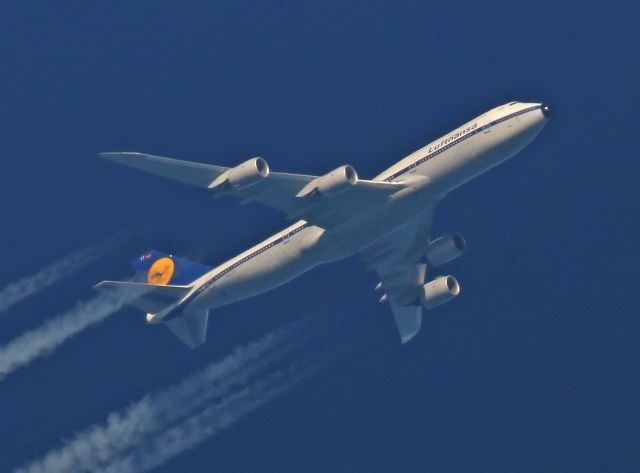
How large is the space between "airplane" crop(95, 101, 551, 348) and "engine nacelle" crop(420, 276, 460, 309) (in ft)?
0.20

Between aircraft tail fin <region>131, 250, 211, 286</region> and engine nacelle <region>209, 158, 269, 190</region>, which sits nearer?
engine nacelle <region>209, 158, 269, 190</region>

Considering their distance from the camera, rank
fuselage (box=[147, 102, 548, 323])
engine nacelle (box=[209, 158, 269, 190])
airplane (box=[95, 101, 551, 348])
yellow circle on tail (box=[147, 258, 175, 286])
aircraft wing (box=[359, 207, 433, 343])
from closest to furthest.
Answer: engine nacelle (box=[209, 158, 269, 190])
airplane (box=[95, 101, 551, 348])
fuselage (box=[147, 102, 548, 323])
aircraft wing (box=[359, 207, 433, 343])
yellow circle on tail (box=[147, 258, 175, 286])

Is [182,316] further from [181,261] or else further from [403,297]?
[403,297]

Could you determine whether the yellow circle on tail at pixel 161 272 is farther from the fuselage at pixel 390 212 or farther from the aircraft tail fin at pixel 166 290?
the fuselage at pixel 390 212

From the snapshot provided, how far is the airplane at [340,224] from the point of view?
281ft

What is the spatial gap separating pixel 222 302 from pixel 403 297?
1206 centimetres

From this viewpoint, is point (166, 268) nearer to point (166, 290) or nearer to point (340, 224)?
point (166, 290)

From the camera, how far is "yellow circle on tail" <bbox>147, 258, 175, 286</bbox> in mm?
97312

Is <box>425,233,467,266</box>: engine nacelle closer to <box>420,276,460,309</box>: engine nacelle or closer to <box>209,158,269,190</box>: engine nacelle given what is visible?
<box>420,276,460,309</box>: engine nacelle

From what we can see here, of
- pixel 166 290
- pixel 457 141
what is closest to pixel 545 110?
pixel 457 141

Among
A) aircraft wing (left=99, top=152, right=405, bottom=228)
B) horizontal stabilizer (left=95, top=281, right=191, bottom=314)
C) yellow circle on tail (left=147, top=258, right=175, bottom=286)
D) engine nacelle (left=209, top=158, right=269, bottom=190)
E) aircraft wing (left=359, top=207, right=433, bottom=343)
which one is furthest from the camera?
yellow circle on tail (left=147, top=258, right=175, bottom=286)

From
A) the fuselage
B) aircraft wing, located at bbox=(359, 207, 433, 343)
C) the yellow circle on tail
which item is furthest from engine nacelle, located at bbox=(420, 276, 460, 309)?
the yellow circle on tail

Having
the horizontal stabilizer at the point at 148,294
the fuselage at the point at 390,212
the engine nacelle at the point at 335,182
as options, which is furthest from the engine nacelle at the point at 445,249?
the horizontal stabilizer at the point at 148,294

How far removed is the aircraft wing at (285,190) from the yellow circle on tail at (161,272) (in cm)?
1118
